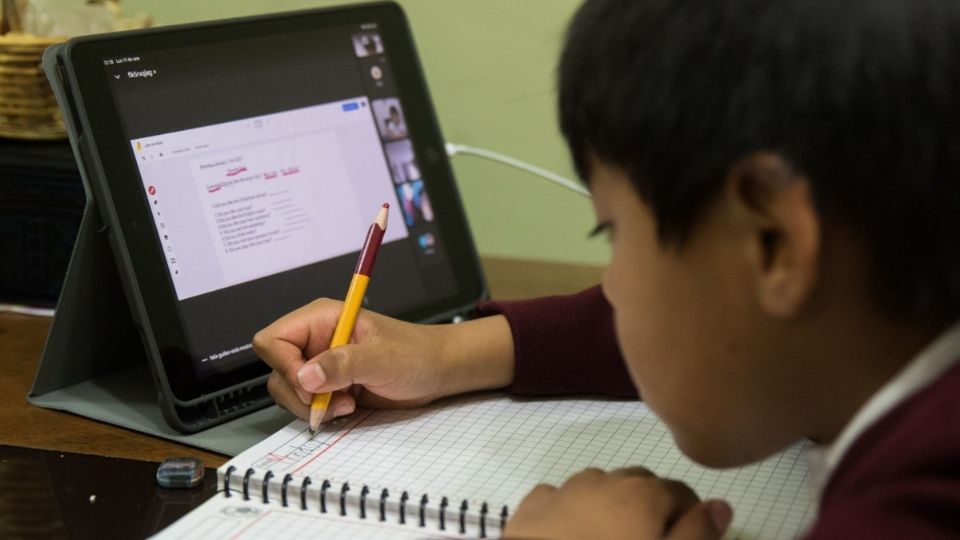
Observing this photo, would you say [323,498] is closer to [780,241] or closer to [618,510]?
[618,510]

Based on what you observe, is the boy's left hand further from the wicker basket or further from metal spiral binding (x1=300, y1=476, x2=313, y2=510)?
the wicker basket

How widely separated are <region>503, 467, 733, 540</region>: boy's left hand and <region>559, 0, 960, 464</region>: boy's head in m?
0.08

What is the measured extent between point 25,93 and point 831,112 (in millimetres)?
799

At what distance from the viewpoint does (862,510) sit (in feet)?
1.53

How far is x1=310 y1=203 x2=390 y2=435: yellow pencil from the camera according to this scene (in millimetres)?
756

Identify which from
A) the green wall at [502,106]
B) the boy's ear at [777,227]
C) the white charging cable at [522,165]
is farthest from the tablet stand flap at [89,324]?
the green wall at [502,106]

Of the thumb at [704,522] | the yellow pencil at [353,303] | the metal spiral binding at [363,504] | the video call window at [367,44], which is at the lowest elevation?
the thumb at [704,522]

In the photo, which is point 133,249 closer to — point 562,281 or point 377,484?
point 377,484

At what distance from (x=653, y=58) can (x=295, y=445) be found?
0.36 meters

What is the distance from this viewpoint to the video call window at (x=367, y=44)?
100 centimetres

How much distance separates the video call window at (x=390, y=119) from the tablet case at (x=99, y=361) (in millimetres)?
284

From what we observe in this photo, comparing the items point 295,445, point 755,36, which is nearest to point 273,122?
point 295,445

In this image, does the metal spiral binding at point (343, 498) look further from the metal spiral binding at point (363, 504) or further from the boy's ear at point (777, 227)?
the boy's ear at point (777, 227)

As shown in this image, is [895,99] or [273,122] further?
[273,122]
